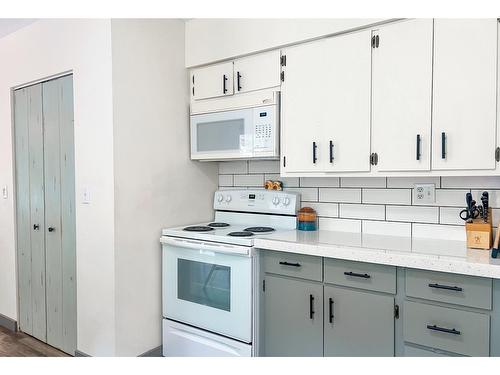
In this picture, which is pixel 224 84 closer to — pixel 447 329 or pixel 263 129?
pixel 263 129

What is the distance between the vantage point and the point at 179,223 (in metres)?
2.74

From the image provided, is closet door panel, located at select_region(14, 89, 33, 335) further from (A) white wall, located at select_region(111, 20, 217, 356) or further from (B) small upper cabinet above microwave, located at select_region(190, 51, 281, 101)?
(B) small upper cabinet above microwave, located at select_region(190, 51, 281, 101)

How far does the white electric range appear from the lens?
221cm

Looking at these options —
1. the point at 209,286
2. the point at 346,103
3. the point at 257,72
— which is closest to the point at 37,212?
the point at 209,286

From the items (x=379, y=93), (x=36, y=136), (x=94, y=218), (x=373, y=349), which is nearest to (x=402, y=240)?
Result: (x=373, y=349)

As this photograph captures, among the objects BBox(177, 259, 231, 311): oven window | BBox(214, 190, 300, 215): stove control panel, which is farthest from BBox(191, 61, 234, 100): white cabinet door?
BBox(177, 259, 231, 311): oven window

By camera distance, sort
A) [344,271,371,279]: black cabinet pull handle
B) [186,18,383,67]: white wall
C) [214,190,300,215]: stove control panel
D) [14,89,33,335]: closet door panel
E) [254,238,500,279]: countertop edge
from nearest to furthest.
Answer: [254,238,500,279]: countertop edge < [344,271,371,279]: black cabinet pull handle < [186,18,383,67]: white wall < [214,190,300,215]: stove control panel < [14,89,33,335]: closet door panel

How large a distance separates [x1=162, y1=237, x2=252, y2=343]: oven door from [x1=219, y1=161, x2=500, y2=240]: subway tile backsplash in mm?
725

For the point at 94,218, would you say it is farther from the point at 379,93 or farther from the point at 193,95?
the point at 379,93

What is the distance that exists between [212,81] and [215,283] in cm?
138

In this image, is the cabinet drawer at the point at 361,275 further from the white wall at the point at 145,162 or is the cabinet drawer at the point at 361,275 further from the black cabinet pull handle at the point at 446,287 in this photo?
the white wall at the point at 145,162

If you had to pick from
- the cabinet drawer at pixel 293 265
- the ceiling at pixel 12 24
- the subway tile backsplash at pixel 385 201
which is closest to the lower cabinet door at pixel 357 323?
Result: the cabinet drawer at pixel 293 265

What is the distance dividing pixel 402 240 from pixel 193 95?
5.64 ft
